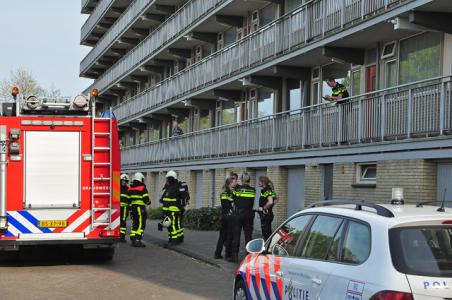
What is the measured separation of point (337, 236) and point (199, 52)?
88.8 feet

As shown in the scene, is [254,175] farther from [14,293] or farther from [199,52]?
[14,293]

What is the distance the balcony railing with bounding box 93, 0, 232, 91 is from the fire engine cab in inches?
517

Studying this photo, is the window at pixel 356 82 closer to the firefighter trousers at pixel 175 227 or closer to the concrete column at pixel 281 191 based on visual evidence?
the concrete column at pixel 281 191

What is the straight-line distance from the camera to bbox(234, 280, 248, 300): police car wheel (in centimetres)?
702

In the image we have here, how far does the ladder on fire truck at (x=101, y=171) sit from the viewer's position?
40.1 ft

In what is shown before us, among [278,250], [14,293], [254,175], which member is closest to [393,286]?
[278,250]

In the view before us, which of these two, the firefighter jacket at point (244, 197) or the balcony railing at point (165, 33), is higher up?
the balcony railing at point (165, 33)

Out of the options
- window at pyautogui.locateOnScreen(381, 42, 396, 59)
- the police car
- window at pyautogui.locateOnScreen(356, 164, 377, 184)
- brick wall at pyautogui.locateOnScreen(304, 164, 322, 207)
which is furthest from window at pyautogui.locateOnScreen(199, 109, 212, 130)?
the police car

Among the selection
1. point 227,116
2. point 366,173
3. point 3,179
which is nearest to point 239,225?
point 366,173

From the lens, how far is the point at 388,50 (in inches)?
637

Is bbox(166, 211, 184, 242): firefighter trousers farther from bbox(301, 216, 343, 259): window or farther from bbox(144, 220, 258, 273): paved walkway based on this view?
bbox(301, 216, 343, 259): window

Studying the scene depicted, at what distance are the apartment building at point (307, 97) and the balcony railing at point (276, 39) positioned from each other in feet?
0.16

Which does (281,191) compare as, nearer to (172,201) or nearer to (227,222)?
(172,201)

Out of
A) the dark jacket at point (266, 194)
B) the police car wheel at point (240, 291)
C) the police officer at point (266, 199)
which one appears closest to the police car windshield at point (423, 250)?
the police car wheel at point (240, 291)
